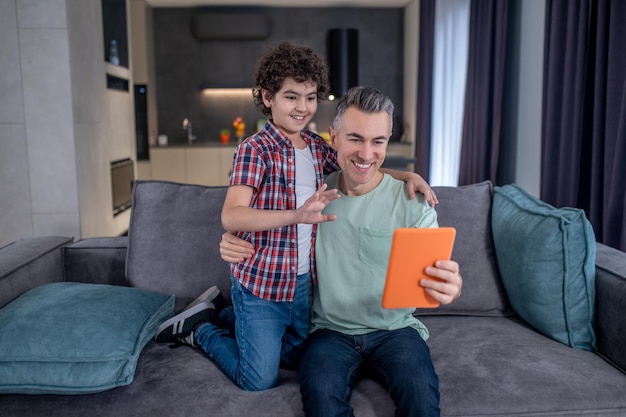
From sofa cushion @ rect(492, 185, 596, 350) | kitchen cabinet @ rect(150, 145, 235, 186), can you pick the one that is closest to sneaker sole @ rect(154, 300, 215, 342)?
sofa cushion @ rect(492, 185, 596, 350)

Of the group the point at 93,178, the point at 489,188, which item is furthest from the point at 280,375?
the point at 93,178

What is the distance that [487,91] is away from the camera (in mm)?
3904

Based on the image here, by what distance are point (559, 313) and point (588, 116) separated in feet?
4.39

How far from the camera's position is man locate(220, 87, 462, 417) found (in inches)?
59.8

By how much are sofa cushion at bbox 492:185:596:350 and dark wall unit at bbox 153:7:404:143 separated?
19.0 feet

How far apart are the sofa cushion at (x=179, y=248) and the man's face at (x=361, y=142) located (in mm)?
614

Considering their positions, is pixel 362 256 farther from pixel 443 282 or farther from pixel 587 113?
pixel 587 113

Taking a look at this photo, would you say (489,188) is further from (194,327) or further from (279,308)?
(194,327)

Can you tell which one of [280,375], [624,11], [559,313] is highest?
[624,11]

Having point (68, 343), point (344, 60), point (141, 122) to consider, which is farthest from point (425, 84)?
point (68, 343)

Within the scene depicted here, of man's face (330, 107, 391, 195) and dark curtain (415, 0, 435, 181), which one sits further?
dark curtain (415, 0, 435, 181)

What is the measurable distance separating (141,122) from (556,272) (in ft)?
19.7

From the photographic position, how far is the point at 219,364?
67.1 inches

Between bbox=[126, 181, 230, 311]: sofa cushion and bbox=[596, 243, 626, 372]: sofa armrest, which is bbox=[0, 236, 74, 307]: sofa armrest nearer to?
bbox=[126, 181, 230, 311]: sofa cushion
